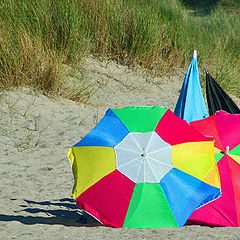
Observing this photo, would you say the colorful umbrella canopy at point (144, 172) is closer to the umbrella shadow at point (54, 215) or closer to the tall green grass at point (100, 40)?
the umbrella shadow at point (54, 215)

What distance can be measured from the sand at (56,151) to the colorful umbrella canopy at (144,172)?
184 millimetres

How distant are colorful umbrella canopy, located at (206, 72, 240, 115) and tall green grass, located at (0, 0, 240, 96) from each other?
7.48 feet

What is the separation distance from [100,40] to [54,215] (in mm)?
5144

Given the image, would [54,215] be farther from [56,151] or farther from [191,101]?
[191,101]

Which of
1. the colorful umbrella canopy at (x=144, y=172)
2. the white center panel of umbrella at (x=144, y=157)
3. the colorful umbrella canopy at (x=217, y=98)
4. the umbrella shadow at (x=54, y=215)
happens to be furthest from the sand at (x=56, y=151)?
the colorful umbrella canopy at (x=217, y=98)

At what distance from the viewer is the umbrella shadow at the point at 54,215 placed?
398 centimetres

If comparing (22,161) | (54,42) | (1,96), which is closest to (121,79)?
(54,42)

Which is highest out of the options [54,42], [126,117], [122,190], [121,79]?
[126,117]

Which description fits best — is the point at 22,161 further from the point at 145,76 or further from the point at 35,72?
the point at 145,76

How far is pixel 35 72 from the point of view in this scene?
23.9 feet

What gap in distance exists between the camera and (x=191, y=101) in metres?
5.40

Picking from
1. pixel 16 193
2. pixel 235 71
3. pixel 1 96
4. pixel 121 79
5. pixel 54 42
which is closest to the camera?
pixel 16 193

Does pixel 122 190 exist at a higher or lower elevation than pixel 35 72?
higher

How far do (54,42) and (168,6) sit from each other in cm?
360
